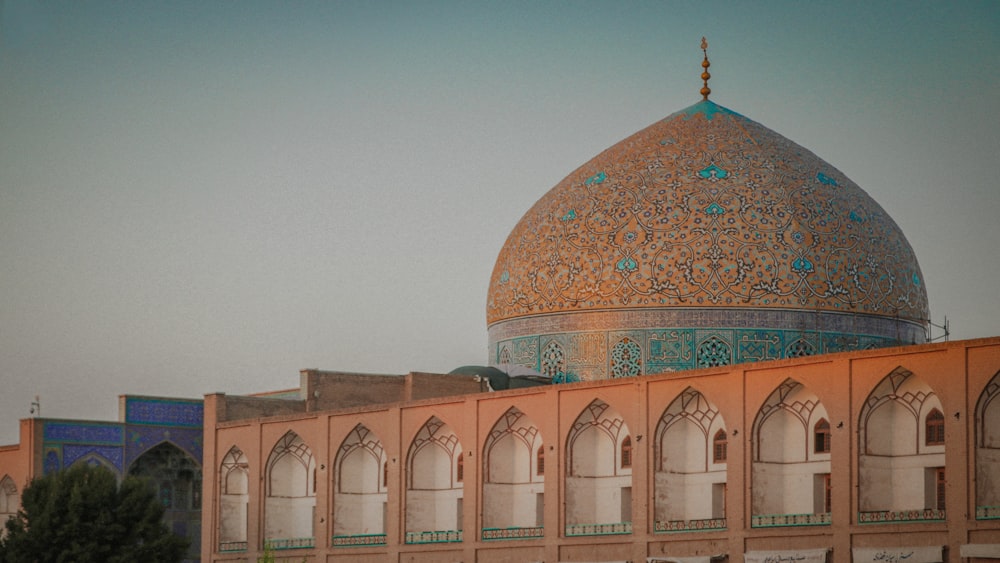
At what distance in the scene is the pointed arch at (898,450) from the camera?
70.4ft

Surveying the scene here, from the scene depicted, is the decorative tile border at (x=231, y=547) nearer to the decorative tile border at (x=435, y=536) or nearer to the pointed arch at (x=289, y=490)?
the pointed arch at (x=289, y=490)

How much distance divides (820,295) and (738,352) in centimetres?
143

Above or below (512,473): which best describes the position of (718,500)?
below

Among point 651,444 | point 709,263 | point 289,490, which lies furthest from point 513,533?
point 289,490

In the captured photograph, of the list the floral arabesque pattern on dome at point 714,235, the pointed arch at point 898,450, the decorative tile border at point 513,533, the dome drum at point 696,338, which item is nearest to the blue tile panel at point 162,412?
the floral arabesque pattern on dome at point 714,235

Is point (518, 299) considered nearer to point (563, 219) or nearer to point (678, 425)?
point (563, 219)

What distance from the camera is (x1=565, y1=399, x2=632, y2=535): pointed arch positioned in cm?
2459

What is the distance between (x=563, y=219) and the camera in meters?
28.3

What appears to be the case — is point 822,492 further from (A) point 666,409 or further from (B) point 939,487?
(A) point 666,409

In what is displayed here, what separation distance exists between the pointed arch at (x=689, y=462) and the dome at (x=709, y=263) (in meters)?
2.55

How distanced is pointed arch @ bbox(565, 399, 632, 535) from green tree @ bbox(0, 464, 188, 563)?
6.20 metres

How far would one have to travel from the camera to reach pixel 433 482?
26984 millimetres

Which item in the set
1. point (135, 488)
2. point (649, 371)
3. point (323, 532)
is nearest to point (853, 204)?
point (649, 371)

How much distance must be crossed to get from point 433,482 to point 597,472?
9.92ft
